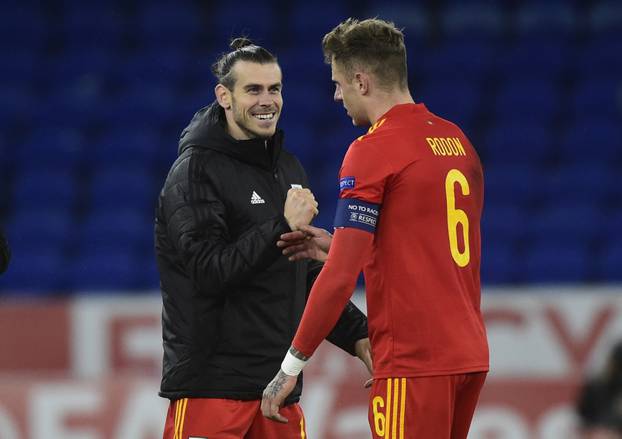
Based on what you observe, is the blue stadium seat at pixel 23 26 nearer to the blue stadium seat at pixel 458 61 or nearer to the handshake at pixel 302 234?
the blue stadium seat at pixel 458 61

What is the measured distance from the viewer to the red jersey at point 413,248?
3.81m

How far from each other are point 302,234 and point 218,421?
696 mm

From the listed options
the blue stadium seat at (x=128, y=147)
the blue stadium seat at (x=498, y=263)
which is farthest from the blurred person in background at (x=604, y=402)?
the blue stadium seat at (x=128, y=147)

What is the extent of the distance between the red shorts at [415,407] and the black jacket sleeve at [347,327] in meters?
0.72

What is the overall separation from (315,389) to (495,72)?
4.96 metres

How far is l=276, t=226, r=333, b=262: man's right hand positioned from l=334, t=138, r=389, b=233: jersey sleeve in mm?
336

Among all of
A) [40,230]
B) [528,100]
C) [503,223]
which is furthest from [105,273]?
[528,100]

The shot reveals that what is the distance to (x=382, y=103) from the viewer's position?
157 inches

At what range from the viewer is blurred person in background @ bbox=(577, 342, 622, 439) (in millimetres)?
5680

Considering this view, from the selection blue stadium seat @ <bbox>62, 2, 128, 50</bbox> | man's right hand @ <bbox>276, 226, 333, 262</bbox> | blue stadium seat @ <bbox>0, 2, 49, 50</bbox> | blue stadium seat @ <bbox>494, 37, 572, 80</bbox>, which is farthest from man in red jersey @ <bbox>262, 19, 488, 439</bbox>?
blue stadium seat @ <bbox>0, 2, 49, 50</bbox>

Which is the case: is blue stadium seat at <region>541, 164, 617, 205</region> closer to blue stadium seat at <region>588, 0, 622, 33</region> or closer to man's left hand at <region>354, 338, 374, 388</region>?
blue stadium seat at <region>588, 0, 622, 33</region>

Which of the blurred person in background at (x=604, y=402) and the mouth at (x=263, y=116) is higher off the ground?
the mouth at (x=263, y=116)

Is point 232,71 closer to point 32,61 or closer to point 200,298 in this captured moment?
point 200,298

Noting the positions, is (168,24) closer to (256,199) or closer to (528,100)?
(528,100)
